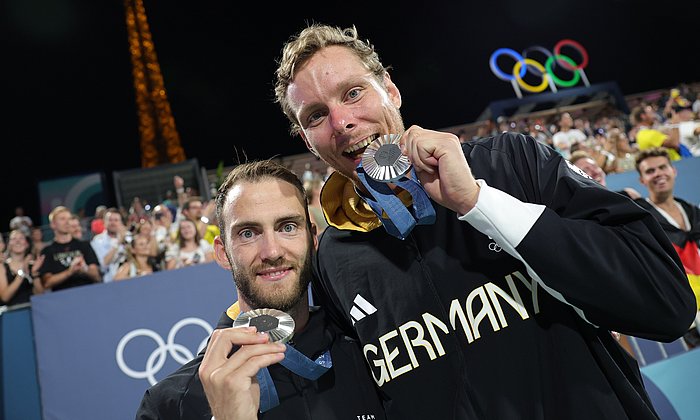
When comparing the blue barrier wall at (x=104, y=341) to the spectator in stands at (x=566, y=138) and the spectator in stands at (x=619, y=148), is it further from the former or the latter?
the spectator in stands at (x=566, y=138)

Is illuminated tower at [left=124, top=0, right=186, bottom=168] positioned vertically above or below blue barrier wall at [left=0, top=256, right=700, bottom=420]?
above

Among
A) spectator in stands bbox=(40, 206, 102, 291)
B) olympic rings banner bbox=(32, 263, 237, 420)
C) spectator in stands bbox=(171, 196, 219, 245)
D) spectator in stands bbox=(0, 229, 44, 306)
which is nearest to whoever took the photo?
olympic rings banner bbox=(32, 263, 237, 420)

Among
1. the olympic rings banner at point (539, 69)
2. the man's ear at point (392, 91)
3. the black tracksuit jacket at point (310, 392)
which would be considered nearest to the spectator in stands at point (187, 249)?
the black tracksuit jacket at point (310, 392)

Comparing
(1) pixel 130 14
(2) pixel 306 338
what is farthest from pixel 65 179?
(1) pixel 130 14

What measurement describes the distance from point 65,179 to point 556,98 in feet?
66.3

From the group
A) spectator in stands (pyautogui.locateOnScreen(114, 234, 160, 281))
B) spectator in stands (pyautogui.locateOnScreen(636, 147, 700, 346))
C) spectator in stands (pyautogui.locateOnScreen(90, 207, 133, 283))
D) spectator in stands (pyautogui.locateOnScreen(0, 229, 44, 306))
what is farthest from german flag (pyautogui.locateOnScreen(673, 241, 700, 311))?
spectator in stands (pyautogui.locateOnScreen(0, 229, 44, 306))

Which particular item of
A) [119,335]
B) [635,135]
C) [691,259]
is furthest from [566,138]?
[119,335]

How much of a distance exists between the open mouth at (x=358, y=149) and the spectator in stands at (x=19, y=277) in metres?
5.97

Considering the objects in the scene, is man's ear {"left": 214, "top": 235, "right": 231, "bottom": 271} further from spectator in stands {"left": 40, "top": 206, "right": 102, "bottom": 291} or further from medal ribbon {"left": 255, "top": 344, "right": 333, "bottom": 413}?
spectator in stands {"left": 40, "top": 206, "right": 102, "bottom": 291}

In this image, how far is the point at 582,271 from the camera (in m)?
A: 1.49

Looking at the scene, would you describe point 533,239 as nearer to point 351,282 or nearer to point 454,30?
point 351,282

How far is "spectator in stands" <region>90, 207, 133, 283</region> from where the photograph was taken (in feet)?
24.4

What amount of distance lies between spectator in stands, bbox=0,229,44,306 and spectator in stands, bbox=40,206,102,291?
0.32ft

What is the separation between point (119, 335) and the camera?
5.15 meters
